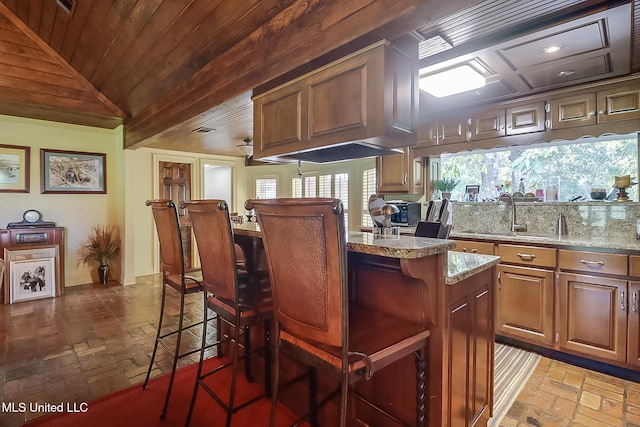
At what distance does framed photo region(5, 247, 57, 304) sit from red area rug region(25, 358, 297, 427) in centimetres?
313

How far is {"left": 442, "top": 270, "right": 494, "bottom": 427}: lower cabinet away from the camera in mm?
1415

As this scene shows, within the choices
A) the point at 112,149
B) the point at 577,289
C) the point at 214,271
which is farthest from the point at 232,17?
the point at 112,149

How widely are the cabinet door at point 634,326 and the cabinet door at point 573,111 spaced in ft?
4.59

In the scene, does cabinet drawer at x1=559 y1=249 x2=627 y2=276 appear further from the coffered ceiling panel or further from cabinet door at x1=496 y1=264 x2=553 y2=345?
the coffered ceiling panel

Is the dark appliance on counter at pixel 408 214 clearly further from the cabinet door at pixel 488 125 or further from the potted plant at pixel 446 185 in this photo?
the cabinet door at pixel 488 125

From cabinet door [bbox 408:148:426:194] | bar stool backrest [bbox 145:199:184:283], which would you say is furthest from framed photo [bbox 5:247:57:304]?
cabinet door [bbox 408:148:426:194]

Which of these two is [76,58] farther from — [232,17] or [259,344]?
[259,344]

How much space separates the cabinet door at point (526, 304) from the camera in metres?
2.64

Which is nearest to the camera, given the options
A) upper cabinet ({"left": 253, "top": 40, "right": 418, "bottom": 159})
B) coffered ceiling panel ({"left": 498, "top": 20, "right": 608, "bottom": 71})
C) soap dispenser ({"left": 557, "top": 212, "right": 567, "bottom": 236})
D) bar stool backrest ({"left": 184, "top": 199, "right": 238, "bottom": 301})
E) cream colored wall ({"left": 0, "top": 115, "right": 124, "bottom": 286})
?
bar stool backrest ({"left": 184, "top": 199, "right": 238, "bottom": 301})

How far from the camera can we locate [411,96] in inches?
76.9

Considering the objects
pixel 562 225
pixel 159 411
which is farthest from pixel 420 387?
pixel 562 225

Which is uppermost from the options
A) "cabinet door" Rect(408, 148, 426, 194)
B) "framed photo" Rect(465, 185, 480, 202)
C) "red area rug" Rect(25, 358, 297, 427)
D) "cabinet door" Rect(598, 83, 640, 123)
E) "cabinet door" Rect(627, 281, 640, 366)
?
"cabinet door" Rect(598, 83, 640, 123)

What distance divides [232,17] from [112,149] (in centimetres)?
413

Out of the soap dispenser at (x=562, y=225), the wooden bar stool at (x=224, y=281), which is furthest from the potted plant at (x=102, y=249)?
the soap dispenser at (x=562, y=225)
